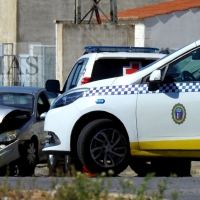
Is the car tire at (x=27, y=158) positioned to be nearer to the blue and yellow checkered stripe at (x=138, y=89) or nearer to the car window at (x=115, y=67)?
the car window at (x=115, y=67)

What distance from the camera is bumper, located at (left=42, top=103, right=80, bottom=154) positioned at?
9.04m

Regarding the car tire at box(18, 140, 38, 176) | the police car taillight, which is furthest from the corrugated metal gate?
the police car taillight

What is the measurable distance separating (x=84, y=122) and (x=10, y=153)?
8.24 ft

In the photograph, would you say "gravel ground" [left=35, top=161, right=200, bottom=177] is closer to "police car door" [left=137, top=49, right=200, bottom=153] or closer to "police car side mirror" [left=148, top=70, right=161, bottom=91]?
"police car door" [left=137, top=49, right=200, bottom=153]

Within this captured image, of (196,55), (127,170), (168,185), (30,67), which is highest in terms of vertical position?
(196,55)

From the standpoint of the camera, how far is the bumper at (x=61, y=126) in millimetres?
9039

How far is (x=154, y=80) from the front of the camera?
28.3 ft

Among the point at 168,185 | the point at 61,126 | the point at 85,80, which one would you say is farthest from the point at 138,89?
the point at 85,80

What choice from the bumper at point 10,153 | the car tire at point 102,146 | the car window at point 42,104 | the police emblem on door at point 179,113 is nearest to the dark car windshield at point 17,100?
the car window at point 42,104

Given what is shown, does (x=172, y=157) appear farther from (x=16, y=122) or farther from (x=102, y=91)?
(x=16, y=122)

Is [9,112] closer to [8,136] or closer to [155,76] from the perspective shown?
[8,136]

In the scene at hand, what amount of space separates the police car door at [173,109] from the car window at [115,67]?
2.05 meters

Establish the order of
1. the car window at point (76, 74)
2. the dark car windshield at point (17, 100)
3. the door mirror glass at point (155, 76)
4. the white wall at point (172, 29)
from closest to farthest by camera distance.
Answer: the door mirror glass at point (155, 76) → the car window at point (76, 74) → the dark car windshield at point (17, 100) → the white wall at point (172, 29)

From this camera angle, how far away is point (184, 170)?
34.4 ft
